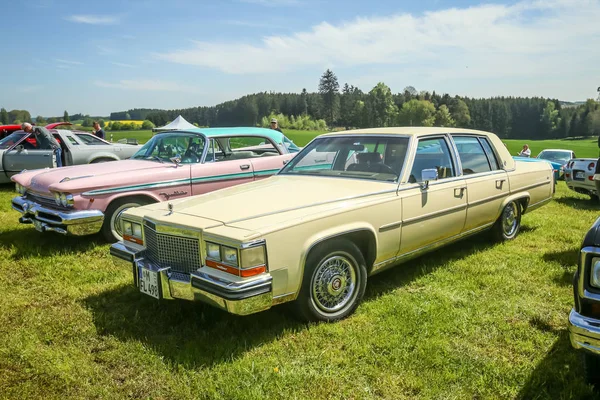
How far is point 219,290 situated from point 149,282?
80 cm

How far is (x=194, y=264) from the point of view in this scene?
3.18m

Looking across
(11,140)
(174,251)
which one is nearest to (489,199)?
(174,251)

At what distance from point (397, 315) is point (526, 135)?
11151cm

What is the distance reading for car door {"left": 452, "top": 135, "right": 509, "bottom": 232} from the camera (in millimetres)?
4805

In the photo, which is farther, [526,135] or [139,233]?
[526,135]

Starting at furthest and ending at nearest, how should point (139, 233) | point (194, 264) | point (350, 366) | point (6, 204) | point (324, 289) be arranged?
point (6, 204) < point (139, 233) < point (324, 289) < point (194, 264) < point (350, 366)

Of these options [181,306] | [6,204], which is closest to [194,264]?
[181,306]

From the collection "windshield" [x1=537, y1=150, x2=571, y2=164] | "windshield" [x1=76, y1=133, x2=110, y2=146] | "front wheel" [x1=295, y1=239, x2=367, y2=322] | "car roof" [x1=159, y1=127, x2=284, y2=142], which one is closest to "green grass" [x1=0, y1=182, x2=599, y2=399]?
"front wheel" [x1=295, y1=239, x2=367, y2=322]

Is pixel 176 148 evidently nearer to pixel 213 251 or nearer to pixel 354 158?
pixel 354 158

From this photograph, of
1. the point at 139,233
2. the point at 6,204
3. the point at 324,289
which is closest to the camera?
the point at 324,289

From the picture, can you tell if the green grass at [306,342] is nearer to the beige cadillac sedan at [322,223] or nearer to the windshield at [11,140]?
the beige cadillac sedan at [322,223]

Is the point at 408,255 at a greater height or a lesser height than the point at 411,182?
lesser

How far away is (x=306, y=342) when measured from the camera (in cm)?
315

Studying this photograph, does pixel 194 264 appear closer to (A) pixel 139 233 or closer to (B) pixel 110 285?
(A) pixel 139 233
